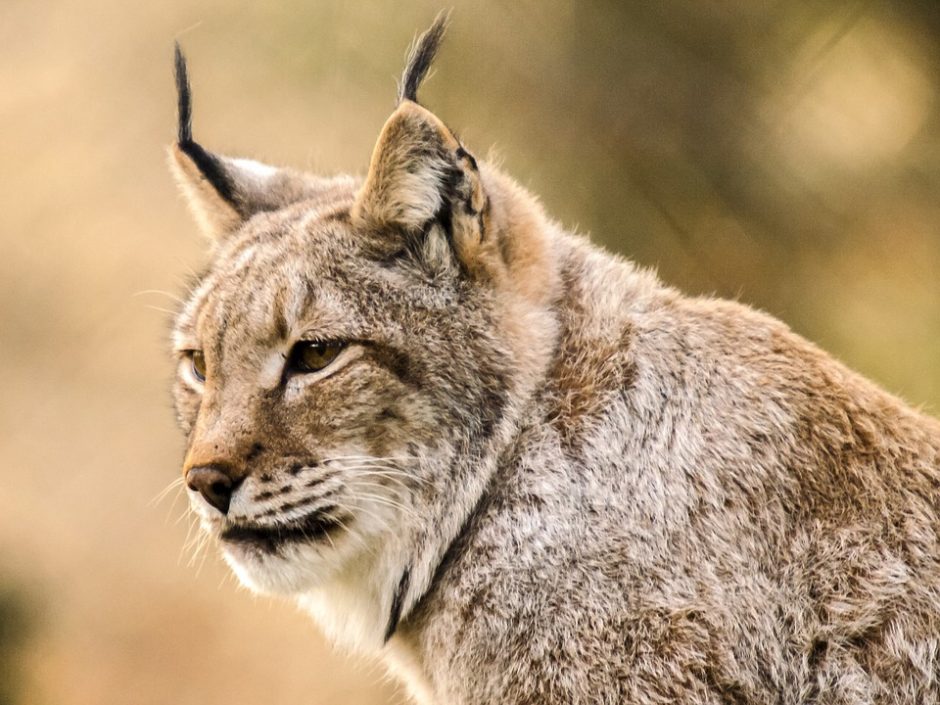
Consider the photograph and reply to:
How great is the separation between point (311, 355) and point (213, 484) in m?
0.40

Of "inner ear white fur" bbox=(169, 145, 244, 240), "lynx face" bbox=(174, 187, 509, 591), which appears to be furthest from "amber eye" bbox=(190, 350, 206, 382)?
"inner ear white fur" bbox=(169, 145, 244, 240)

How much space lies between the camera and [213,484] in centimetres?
281

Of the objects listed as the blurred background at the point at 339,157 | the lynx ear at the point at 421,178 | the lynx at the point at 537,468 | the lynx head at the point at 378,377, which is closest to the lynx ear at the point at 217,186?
the lynx at the point at 537,468

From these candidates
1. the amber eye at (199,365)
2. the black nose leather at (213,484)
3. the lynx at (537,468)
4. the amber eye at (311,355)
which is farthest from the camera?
the amber eye at (199,365)

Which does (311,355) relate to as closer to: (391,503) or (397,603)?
(391,503)

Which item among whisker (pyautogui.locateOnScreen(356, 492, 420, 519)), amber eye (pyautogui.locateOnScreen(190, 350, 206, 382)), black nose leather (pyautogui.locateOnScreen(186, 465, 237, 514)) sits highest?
amber eye (pyautogui.locateOnScreen(190, 350, 206, 382))

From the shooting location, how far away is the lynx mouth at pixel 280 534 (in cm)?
290

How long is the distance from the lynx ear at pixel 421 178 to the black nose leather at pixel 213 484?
0.76 m

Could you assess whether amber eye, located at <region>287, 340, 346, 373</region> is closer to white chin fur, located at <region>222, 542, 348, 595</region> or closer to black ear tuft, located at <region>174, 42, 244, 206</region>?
white chin fur, located at <region>222, 542, 348, 595</region>

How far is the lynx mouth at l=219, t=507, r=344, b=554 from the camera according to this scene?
2898mm

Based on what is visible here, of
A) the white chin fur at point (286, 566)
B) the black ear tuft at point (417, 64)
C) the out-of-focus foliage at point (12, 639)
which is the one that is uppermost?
the black ear tuft at point (417, 64)

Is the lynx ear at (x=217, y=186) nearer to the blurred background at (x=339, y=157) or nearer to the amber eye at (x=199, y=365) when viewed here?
the amber eye at (x=199, y=365)

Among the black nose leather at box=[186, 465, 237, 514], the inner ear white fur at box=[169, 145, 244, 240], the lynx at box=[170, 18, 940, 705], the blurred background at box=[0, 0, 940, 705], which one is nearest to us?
the lynx at box=[170, 18, 940, 705]

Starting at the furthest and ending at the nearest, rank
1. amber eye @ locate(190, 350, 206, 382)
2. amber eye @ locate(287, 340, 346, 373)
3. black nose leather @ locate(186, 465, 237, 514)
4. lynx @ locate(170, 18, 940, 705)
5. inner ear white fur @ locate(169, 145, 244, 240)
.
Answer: inner ear white fur @ locate(169, 145, 244, 240), amber eye @ locate(190, 350, 206, 382), amber eye @ locate(287, 340, 346, 373), black nose leather @ locate(186, 465, 237, 514), lynx @ locate(170, 18, 940, 705)
